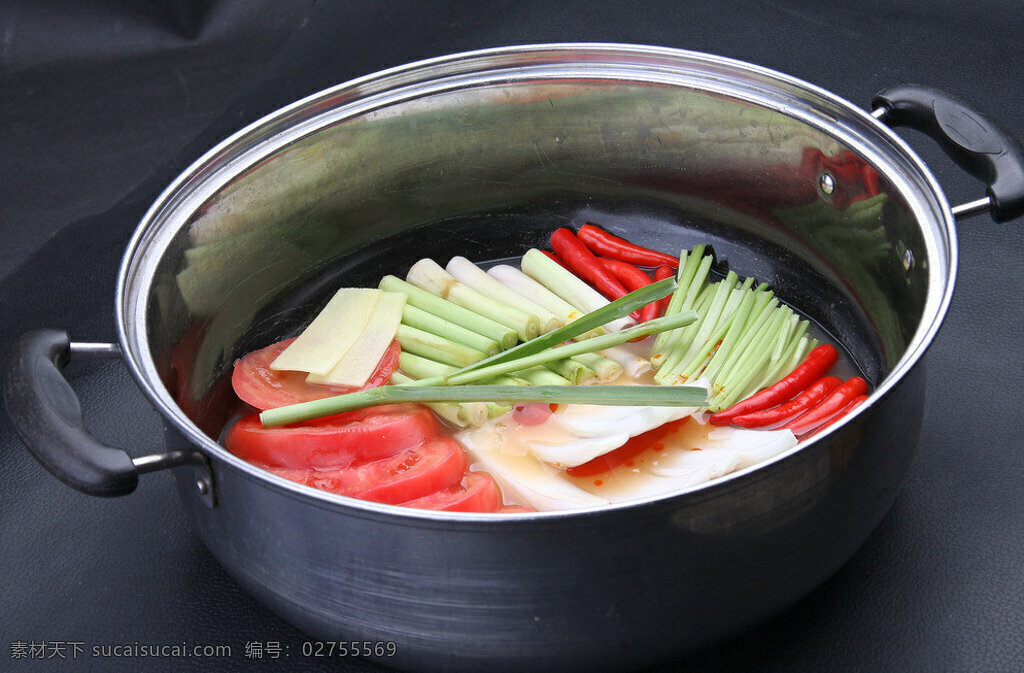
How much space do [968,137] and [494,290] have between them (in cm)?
96

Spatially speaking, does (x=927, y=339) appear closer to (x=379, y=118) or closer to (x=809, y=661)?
(x=809, y=661)

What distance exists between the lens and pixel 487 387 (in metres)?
1.83

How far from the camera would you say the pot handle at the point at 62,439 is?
1516mm

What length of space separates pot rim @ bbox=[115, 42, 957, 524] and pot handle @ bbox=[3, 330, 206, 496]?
3.3 inches

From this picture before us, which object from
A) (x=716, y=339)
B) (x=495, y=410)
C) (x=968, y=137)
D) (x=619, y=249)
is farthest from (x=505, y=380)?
(x=968, y=137)

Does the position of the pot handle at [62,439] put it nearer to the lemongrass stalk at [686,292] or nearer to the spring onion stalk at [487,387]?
the spring onion stalk at [487,387]

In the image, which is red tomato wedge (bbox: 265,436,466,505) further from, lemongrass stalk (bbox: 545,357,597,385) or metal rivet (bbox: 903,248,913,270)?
metal rivet (bbox: 903,248,913,270)

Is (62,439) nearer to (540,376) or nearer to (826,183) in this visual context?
(540,376)

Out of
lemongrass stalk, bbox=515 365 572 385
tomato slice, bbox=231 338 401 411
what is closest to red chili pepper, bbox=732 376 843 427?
lemongrass stalk, bbox=515 365 572 385

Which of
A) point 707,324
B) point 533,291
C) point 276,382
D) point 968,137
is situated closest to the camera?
point 968,137

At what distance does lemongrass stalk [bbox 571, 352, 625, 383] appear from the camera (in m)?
2.11

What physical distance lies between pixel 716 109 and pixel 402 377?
33.9 inches

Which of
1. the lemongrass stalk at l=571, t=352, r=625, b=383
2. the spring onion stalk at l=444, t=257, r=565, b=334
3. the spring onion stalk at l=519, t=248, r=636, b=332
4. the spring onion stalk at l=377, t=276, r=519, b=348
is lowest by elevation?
the spring onion stalk at l=377, t=276, r=519, b=348

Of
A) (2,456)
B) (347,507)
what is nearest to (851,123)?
(347,507)
